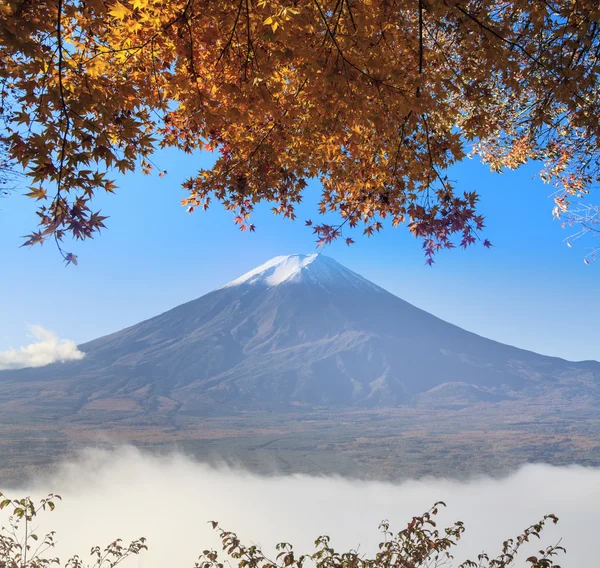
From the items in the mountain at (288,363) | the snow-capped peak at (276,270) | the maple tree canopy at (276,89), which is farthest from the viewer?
the snow-capped peak at (276,270)

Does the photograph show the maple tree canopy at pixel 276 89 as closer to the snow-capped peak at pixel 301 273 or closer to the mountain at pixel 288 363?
the mountain at pixel 288 363

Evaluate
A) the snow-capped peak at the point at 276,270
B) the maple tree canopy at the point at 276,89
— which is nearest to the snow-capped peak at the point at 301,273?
the snow-capped peak at the point at 276,270

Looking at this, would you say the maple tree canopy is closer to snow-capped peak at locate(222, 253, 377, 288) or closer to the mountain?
the mountain

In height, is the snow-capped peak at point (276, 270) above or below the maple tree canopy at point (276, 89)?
above

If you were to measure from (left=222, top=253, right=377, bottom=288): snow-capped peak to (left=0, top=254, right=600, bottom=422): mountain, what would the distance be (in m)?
0.56

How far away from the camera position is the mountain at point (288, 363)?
101312 mm

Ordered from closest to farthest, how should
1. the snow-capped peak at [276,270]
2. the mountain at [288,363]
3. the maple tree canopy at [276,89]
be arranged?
the maple tree canopy at [276,89]
the mountain at [288,363]
the snow-capped peak at [276,270]

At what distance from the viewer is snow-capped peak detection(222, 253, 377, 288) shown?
13438 centimetres

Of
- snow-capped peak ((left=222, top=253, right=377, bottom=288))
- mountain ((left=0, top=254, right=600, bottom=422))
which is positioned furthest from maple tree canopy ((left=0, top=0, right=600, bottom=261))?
snow-capped peak ((left=222, top=253, right=377, bottom=288))

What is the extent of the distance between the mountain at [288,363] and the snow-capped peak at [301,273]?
563 millimetres

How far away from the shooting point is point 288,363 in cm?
11738

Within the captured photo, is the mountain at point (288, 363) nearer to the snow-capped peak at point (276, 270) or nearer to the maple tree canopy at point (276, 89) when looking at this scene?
the snow-capped peak at point (276, 270)

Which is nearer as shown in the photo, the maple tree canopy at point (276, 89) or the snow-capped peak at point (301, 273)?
the maple tree canopy at point (276, 89)

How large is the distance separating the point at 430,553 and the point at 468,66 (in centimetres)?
455
